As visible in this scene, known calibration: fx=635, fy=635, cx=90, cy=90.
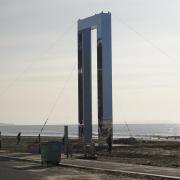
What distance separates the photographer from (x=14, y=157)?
37500 millimetres

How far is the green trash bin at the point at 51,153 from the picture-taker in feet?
103

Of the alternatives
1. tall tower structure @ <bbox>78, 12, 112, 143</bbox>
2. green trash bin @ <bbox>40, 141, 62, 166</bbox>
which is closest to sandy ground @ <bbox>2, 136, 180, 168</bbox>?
tall tower structure @ <bbox>78, 12, 112, 143</bbox>

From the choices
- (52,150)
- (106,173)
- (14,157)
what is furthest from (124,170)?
(14,157)

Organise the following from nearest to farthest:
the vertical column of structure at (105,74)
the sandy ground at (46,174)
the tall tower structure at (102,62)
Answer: the sandy ground at (46,174), the tall tower structure at (102,62), the vertical column of structure at (105,74)

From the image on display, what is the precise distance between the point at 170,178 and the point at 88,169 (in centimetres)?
599

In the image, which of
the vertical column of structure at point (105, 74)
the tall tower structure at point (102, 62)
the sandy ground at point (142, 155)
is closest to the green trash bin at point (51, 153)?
the sandy ground at point (142, 155)

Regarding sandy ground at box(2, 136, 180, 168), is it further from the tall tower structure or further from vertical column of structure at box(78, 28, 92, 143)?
the tall tower structure

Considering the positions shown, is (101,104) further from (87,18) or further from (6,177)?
(6,177)

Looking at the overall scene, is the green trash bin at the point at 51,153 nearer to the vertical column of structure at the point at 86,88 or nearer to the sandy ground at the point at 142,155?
the sandy ground at the point at 142,155

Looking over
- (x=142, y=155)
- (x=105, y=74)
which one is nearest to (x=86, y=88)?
(x=105, y=74)

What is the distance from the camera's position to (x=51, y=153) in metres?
31.5

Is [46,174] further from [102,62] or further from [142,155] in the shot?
[102,62]

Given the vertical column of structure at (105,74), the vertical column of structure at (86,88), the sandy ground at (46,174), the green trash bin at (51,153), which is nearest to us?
the sandy ground at (46,174)

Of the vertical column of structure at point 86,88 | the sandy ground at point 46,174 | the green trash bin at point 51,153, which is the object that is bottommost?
the sandy ground at point 46,174
